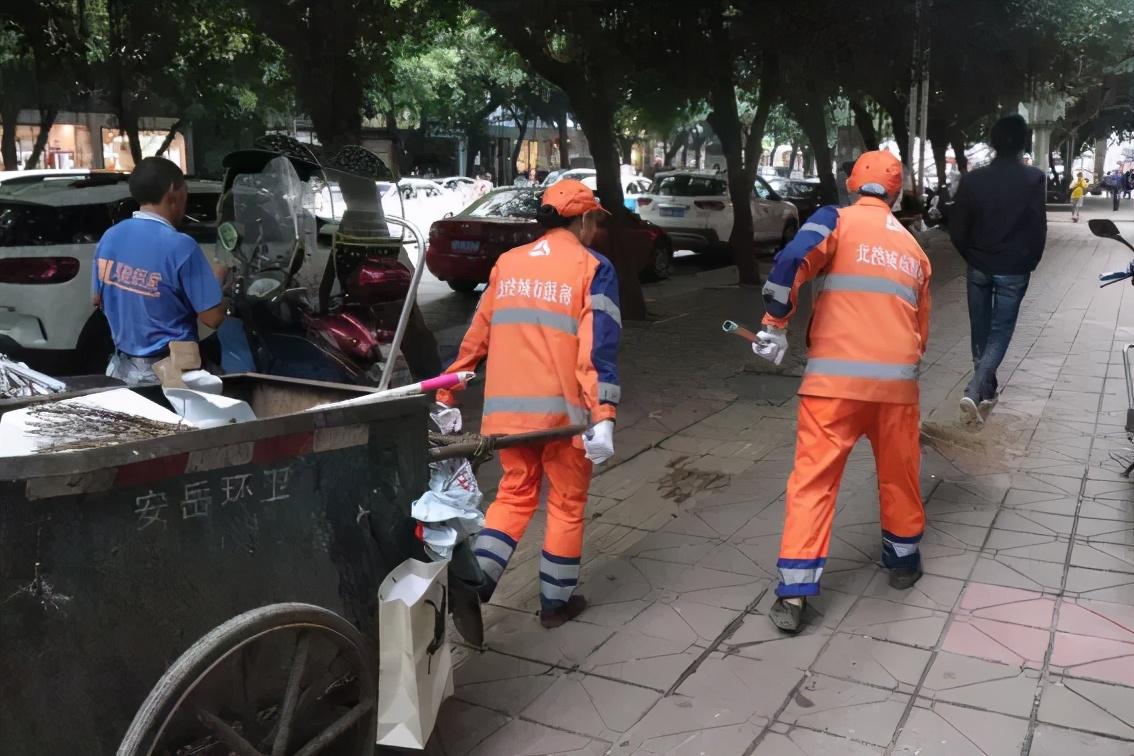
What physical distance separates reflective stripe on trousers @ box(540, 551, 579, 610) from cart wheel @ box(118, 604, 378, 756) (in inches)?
46.7

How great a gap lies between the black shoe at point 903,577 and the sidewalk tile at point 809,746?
1216 millimetres

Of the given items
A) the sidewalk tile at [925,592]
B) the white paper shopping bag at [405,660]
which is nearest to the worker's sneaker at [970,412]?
Result: the sidewalk tile at [925,592]

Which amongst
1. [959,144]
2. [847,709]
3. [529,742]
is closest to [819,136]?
[959,144]

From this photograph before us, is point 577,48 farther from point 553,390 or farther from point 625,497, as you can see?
point 553,390

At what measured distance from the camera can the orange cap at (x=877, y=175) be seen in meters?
4.18

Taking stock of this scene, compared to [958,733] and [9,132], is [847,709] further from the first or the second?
[9,132]

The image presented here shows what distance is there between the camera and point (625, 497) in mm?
5719

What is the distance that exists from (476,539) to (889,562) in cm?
171

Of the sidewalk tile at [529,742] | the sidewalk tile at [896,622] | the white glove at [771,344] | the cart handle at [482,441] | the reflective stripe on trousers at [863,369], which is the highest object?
the white glove at [771,344]

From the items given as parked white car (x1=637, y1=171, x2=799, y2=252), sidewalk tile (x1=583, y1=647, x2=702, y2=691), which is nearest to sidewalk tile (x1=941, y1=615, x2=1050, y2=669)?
sidewalk tile (x1=583, y1=647, x2=702, y2=691)

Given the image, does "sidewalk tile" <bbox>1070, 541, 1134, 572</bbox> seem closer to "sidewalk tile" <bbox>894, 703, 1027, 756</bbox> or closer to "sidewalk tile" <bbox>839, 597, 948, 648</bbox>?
"sidewalk tile" <bbox>839, 597, 948, 648</bbox>

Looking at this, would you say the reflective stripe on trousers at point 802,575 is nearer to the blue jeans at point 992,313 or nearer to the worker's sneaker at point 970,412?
the worker's sneaker at point 970,412

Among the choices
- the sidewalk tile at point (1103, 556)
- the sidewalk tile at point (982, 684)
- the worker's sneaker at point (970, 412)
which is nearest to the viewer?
the sidewalk tile at point (982, 684)

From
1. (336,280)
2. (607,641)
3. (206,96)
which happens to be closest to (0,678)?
(607,641)
